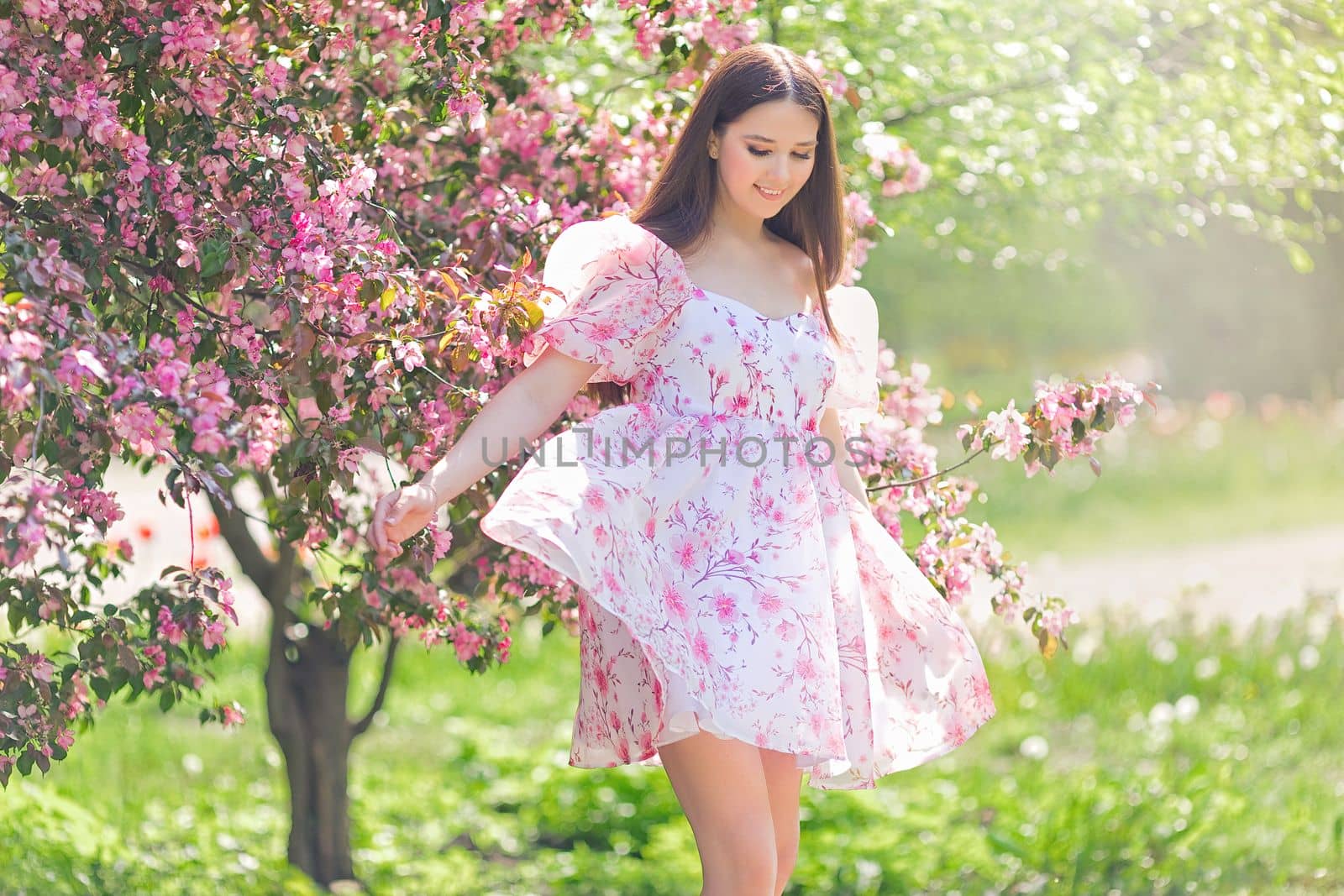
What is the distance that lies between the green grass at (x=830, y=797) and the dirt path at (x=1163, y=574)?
987 millimetres

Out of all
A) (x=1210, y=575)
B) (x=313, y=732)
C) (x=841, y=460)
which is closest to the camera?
(x=841, y=460)

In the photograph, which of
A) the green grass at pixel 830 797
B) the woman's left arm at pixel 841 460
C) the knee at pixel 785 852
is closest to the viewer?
the knee at pixel 785 852

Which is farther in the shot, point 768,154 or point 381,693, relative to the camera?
point 381,693

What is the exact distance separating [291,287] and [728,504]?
2.65ft

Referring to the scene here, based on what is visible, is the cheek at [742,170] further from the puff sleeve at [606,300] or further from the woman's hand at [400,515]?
the woman's hand at [400,515]

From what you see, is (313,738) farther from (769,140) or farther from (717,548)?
(769,140)

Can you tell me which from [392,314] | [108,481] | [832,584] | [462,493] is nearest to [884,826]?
[832,584]

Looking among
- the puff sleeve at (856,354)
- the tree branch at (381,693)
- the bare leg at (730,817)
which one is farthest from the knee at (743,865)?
the tree branch at (381,693)

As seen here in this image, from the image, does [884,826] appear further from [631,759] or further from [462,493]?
[462,493]

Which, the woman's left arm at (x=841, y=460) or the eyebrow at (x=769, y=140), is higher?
the eyebrow at (x=769, y=140)

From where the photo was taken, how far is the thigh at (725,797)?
228 cm

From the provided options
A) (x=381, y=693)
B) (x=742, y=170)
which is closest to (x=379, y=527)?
(x=742, y=170)

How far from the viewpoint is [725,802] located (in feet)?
7.48

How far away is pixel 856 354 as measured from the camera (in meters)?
2.88
